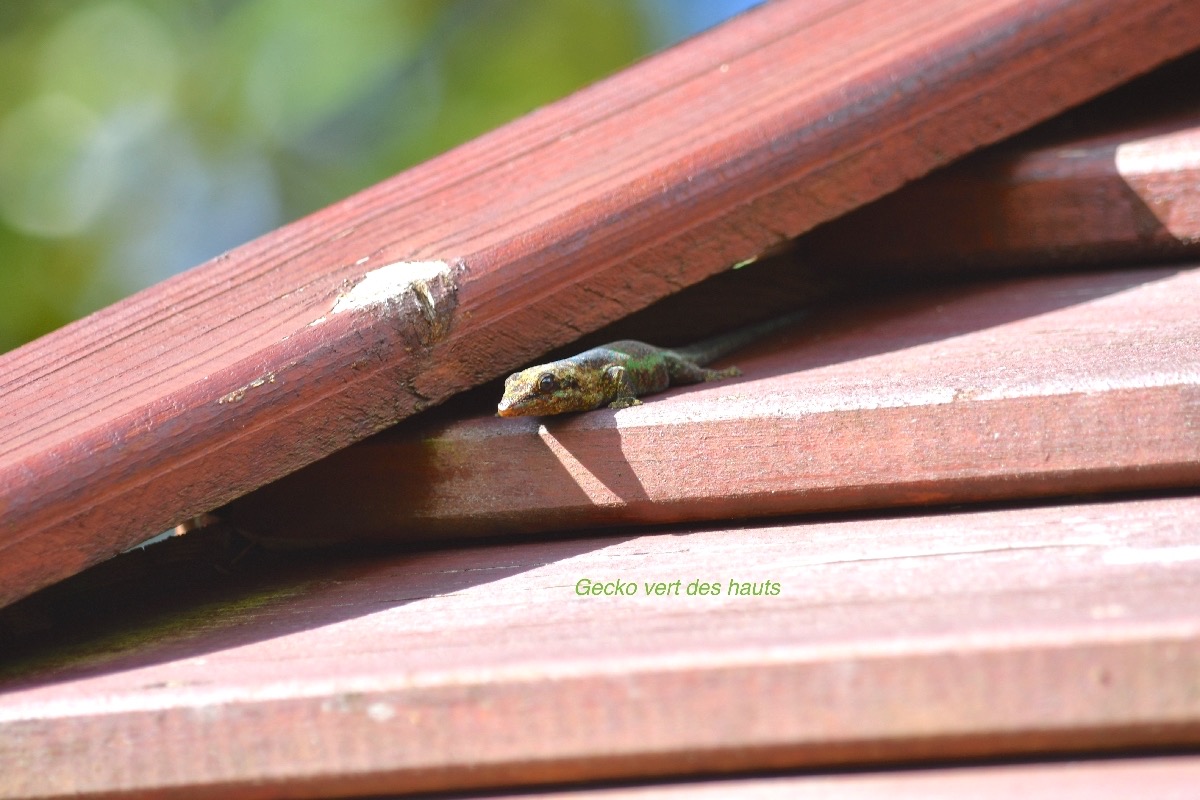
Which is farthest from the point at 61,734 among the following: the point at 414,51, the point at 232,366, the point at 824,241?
the point at 414,51

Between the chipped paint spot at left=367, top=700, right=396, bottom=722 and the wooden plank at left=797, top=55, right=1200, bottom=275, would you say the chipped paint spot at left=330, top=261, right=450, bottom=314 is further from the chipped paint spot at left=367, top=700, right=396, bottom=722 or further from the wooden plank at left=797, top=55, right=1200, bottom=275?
the wooden plank at left=797, top=55, right=1200, bottom=275

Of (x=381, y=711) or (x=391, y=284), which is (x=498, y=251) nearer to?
(x=391, y=284)


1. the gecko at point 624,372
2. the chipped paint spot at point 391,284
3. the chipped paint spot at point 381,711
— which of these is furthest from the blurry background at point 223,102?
the chipped paint spot at point 381,711

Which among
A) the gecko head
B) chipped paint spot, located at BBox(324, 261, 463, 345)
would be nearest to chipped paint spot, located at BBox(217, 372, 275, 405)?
chipped paint spot, located at BBox(324, 261, 463, 345)

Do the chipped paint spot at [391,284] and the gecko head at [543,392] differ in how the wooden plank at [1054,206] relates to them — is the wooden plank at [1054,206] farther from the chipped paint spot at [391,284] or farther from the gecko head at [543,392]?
the chipped paint spot at [391,284]

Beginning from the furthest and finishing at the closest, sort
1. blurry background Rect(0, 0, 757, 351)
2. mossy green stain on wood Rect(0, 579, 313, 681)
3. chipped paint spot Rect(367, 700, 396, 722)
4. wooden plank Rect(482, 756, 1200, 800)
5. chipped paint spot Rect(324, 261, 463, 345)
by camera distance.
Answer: blurry background Rect(0, 0, 757, 351) → chipped paint spot Rect(324, 261, 463, 345) → mossy green stain on wood Rect(0, 579, 313, 681) → chipped paint spot Rect(367, 700, 396, 722) → wooden plank Rect(482, 756, 1200, 800)
